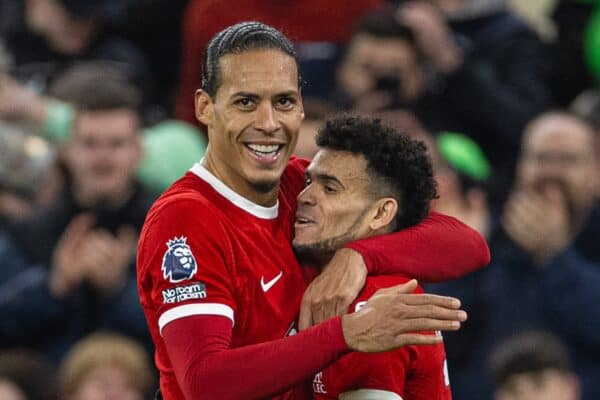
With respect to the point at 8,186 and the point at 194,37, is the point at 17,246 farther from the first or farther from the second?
the point at 194,37

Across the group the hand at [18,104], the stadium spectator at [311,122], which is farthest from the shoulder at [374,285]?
the hand at [18,104]

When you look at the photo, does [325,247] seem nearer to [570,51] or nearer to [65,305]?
[65,305]

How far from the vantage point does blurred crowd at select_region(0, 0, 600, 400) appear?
6.50m

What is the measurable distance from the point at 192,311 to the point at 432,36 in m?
3.70

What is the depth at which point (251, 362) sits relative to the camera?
152 inches

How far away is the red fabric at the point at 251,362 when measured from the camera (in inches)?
151

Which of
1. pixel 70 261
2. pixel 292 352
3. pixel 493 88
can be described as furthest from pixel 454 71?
pixel 292 352

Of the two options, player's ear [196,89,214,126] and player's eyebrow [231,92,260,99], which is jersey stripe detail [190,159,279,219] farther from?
player's eyebrow [231,92,260,99]

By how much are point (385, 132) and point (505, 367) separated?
2.10 m

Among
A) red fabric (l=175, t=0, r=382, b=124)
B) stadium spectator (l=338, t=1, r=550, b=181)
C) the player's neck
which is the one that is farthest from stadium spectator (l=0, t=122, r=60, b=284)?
the player's neck

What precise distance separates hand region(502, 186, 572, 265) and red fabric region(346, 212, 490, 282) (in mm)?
2027

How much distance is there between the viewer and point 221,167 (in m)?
4.32

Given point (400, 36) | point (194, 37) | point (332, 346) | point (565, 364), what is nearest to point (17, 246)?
point (194, 37)

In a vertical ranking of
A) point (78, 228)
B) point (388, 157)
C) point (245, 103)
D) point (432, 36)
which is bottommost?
point (388, 157)
